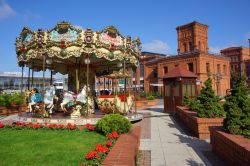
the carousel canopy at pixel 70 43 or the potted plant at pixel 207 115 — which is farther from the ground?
the carousel canopy at pixel 70 43

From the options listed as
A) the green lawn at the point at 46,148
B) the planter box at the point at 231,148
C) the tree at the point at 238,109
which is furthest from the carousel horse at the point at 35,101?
the tree at the point at 238,109

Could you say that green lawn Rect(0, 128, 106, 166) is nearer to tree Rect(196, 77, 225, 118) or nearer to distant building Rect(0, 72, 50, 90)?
tree Rect(196, 77, 225, 118)

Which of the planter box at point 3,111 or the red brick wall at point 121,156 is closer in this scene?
the red brick wall at point 121,156

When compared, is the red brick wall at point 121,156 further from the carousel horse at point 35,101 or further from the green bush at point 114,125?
the carousel horse at point 35,101

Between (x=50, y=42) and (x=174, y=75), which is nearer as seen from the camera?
(x=50, y=42)

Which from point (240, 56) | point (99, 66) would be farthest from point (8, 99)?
point (240, 56)

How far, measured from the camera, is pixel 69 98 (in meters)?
12.9

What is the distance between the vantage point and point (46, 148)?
21.7 feet

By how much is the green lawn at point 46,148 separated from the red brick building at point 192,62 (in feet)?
124

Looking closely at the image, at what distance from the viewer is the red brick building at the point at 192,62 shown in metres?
43.6

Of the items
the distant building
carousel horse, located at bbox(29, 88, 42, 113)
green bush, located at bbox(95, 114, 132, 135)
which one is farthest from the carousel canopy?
the distant building

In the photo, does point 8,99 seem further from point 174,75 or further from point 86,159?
point 86,159

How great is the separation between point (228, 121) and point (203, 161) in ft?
4.31

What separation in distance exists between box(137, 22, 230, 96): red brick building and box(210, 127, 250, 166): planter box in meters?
37.4
